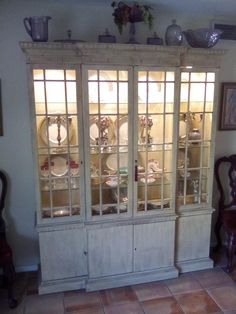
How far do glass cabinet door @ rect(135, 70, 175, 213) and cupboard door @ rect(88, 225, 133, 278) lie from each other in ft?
0.89

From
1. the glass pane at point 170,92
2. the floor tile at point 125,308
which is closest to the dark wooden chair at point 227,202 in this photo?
the glass pane at point 170,92

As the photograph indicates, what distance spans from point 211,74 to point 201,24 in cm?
56

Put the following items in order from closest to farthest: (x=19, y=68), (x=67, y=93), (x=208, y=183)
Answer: (x=67, y=93) → (x=19, y=68) → (x=208, y=183)

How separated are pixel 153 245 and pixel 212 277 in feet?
2.16

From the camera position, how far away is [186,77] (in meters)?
2.54

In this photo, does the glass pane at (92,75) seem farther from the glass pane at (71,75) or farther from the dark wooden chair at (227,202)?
the dark wooden chair at (227,202)

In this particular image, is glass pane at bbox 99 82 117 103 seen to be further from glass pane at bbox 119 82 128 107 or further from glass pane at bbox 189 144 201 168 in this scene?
glass pane at bbox 189 144 201 168

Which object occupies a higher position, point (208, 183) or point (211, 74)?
point (211, 74)

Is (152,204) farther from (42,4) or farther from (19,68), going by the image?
(42,4)

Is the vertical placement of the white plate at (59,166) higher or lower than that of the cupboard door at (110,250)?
higher

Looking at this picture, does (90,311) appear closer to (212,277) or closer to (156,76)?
(212,277)

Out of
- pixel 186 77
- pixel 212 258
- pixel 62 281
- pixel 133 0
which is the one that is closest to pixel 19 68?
pixel 133 0

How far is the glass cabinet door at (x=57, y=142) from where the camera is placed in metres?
2.30

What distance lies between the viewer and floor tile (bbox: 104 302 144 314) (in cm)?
232
